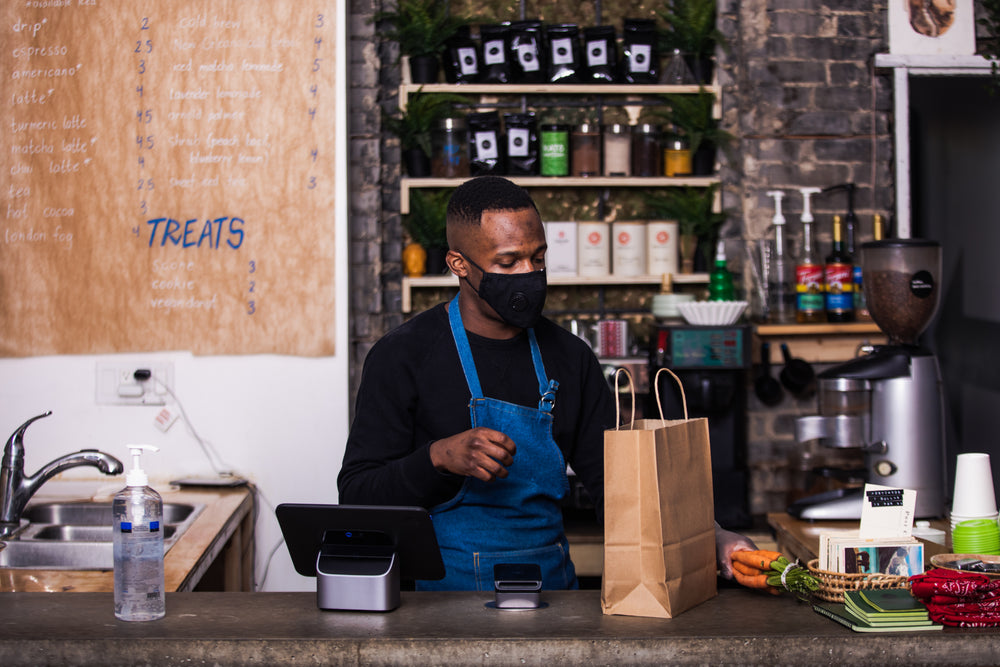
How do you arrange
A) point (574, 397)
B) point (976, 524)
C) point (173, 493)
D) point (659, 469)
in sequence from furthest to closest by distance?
1. point (173, 493)
2. point (574, 397)
3. point (976, 524)
4. point (659, 469)

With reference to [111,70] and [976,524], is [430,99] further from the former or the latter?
[976,524]

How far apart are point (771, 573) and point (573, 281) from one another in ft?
7.50

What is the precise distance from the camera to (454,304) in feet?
6.54

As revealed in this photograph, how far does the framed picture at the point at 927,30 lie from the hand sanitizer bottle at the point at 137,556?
3417 millimetres

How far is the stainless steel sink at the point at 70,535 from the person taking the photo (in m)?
2.45

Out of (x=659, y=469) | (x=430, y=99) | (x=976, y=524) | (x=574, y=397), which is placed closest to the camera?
(x=659, y=469)

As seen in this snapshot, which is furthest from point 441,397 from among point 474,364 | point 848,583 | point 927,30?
point 927,30

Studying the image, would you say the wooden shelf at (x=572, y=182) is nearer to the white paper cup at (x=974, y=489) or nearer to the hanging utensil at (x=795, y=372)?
the hanging utensil at (x=795, y=372)

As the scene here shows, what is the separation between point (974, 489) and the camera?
1.90 metres

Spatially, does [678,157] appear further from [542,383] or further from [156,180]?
[542,383]

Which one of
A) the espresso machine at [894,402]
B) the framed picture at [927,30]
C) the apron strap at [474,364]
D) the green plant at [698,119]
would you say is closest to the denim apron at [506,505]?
the apron strap at [474,364]

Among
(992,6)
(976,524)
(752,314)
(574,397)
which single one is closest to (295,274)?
(574,397)

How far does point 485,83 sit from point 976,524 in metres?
2.52

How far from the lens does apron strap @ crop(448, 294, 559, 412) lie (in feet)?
6.22
